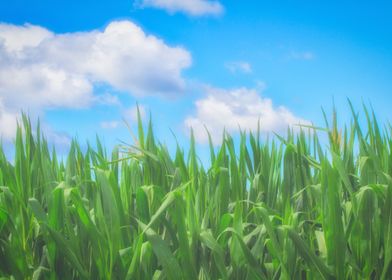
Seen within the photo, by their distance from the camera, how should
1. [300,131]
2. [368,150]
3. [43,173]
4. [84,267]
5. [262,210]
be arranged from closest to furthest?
1. [262,210]
2. [84,267]
3. [368,150]
4. [43,173]
5. [300,131]

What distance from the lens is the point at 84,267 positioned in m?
2.58

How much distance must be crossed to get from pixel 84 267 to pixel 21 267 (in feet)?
0.96

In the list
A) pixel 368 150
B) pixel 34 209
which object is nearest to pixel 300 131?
pixel 368 150

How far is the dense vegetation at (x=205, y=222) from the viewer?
2.45m

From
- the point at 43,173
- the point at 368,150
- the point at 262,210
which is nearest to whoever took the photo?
the point at 262,210

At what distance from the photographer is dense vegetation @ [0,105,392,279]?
2445 millimetres

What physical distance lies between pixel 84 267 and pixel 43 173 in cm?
65

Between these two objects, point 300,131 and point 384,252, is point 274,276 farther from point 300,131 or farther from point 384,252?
point 300,131

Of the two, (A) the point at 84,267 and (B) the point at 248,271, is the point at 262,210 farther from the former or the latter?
(A) the point at 84,267

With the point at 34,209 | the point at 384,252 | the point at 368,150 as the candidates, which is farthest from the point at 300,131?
the point at 34,209

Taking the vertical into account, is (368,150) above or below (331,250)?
above

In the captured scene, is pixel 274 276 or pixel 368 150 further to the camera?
pixel 368 150

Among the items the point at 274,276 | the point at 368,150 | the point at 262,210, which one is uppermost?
the point at 368,150

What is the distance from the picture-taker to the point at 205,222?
2.70 meters
